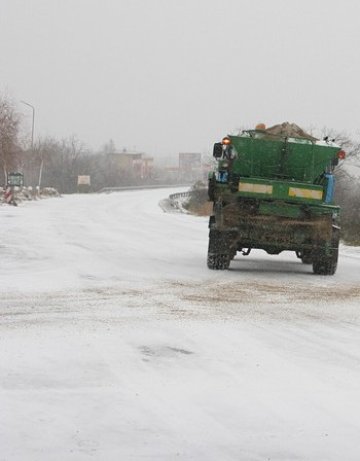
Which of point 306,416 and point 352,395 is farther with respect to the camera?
point 352,395

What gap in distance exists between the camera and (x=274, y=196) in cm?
1356

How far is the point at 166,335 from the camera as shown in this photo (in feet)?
25.2

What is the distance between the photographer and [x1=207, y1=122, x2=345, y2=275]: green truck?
44.7ft

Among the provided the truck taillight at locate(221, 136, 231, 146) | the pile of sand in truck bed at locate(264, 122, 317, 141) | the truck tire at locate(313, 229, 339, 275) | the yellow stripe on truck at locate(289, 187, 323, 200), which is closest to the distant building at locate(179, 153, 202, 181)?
the pile of sand in truck bed at locate(264, 122, 317, 141)

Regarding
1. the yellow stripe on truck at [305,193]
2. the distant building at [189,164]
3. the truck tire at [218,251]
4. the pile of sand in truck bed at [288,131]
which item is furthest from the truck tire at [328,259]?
the distant building at [189,164]

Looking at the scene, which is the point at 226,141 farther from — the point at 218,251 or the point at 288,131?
the point at 218,251

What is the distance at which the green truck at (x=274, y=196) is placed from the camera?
44.7 ft

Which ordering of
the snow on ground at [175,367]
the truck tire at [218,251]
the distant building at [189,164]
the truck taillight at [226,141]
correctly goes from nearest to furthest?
1. the snow on ground at [175,367]
2. the truck taillight at [226,141]
3. the truck tire at [218,251]
4. the distant building at [189,164]

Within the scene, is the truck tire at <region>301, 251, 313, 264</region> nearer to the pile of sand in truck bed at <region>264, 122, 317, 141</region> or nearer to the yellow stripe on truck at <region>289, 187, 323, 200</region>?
the yellow stripe on truck at <region>289, 187, 323, 200</region>

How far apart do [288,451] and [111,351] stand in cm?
261

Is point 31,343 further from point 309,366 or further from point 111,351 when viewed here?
point 309,366

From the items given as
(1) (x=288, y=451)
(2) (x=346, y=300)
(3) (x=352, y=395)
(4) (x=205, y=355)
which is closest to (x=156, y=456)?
(1) (x=288, y=451)

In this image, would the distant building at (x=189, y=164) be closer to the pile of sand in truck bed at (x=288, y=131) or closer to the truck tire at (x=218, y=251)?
the pile of sand in truck bed at (x=288, y=131)

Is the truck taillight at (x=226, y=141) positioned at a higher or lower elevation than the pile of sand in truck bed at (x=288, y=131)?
lower
